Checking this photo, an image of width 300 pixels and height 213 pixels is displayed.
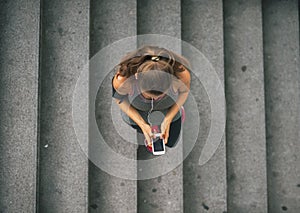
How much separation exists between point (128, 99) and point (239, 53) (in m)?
1.03

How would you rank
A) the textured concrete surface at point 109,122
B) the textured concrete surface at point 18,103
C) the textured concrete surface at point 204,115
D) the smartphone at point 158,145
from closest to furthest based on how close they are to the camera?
the smartphone at point 158,145 → the textured concrete surface at point 18,103 → the textured concrete surface at point 109,122 → the textured concrete surface at point 204,115

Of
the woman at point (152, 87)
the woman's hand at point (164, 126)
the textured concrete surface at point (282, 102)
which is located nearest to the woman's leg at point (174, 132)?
the woman at point (152, 87)

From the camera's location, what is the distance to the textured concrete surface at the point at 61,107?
227 cm

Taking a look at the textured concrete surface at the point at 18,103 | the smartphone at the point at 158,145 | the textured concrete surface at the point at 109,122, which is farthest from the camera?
the textured concrete surface at the point at 109,122

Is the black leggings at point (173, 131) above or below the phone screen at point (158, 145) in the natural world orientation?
above

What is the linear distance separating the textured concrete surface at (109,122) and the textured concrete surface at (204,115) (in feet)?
1.35

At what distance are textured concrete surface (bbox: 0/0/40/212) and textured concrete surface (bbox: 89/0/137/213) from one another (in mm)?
384

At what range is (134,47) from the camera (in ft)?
7.83

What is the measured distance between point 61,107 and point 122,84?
616 millimetres

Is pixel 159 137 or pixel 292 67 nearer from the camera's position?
pixel 159 137

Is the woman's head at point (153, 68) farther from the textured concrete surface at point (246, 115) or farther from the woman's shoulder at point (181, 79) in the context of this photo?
the textured concrete surface at point (246, 115)

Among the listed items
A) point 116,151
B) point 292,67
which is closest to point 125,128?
point 116,151

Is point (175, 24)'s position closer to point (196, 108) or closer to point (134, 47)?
point (134, 47)

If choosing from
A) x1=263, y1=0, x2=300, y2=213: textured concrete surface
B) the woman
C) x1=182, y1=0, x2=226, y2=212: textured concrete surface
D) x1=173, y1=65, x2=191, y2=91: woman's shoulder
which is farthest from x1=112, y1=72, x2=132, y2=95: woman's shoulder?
x1=263, y1=0, x2=300, y2=213: textured concrete surface
